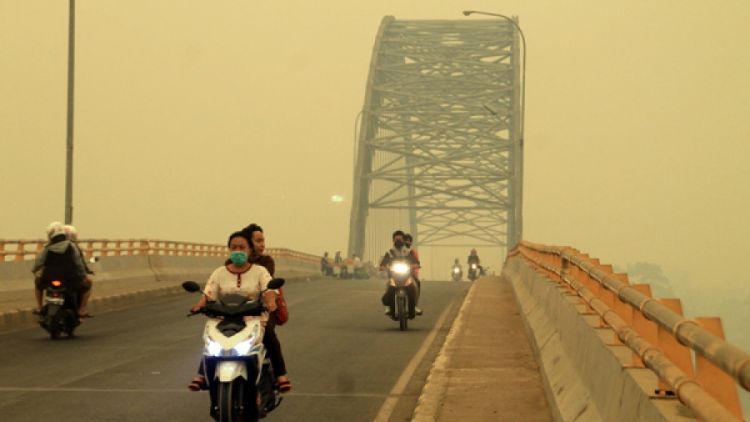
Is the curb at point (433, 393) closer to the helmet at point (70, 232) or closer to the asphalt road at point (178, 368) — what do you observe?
the asphalt road at point (178, 368)

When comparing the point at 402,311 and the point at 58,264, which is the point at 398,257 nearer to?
the point at 402,311

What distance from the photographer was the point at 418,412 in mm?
11133

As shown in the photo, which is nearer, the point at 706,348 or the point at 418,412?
the point at 706,348

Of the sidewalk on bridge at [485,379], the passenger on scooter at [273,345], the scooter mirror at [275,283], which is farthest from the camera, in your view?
the sidewalk on bridge at [485,379]

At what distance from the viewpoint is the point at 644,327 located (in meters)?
7.27

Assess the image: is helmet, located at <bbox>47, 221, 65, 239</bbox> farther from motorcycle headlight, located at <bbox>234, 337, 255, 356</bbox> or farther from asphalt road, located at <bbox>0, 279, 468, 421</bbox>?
motorcycle headlight, located at <bbox>234, 337, 255, 356</bbox>

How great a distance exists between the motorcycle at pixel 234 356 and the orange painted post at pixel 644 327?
10.3 ft

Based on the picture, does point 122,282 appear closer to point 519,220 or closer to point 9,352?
point 9,352

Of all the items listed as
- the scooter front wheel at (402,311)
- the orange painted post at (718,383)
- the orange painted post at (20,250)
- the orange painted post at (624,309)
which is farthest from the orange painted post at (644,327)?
the orange painted post at (20,250)

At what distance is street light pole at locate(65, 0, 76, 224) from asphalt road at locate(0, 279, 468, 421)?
25.8 feet

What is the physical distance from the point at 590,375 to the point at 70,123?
27.8 meters

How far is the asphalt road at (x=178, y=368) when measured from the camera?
1237 centimetres

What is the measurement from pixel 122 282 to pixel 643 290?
2979 cm

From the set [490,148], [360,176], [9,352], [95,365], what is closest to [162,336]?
[9,352]
